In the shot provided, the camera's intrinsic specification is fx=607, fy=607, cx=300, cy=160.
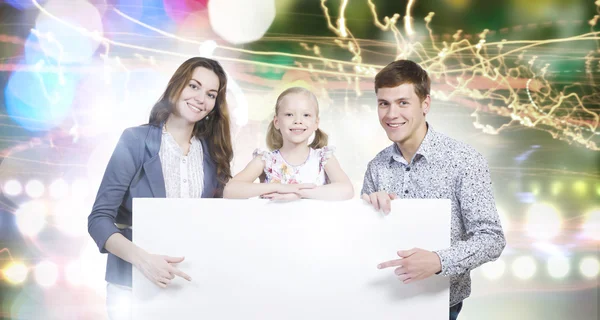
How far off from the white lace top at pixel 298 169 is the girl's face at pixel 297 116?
10cm

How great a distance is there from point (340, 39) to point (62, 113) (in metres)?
2.01

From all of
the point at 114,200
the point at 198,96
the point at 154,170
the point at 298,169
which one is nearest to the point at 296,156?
the point at 298,169

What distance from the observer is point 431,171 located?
7.32ft

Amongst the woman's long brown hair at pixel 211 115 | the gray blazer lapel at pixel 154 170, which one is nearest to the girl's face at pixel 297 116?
the woman's long brown hair at pixel 211 115

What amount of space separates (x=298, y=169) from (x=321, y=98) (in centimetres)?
183

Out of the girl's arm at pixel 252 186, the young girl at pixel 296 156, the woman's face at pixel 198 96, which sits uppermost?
the woman's face at pixel 198 96

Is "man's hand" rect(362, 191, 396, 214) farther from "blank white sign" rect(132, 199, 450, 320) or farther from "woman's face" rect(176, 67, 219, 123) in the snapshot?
"woman's face" rect(176, 67, 219, 123)

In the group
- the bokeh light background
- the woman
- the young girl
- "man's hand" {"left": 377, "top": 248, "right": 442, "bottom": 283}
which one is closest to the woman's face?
the woman

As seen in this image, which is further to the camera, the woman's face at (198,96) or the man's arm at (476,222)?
the woman's face at (198,96)

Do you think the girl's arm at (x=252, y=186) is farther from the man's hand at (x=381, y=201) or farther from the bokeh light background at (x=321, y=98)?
the bokeh light background at (x=321, y=98)

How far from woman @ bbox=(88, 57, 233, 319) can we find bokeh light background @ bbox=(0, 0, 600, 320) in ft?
5.38

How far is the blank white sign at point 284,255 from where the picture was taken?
1915 mm

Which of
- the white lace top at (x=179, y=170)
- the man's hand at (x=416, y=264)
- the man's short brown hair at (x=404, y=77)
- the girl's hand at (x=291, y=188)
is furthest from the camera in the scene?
the white lace top at (x=179, y=170)

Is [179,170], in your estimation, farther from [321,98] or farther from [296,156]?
[321,98]
